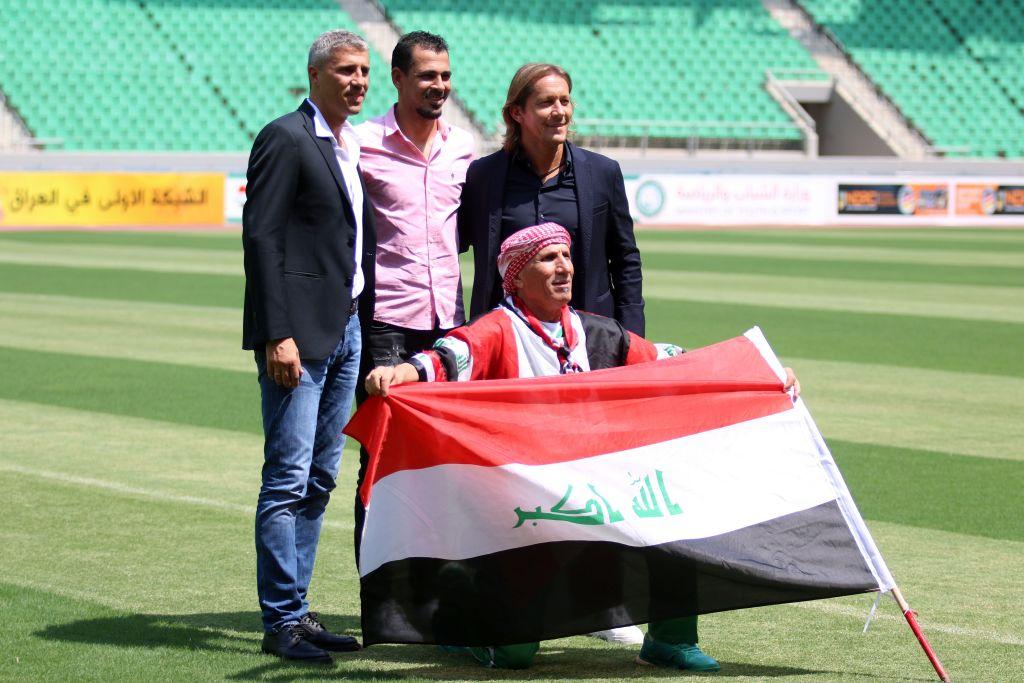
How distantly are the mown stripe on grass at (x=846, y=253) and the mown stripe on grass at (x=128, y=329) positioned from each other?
10490 millimetres

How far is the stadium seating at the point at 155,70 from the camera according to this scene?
113 feet

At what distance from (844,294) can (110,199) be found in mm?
15482

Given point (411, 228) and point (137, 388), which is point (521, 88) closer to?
point (411, 228)

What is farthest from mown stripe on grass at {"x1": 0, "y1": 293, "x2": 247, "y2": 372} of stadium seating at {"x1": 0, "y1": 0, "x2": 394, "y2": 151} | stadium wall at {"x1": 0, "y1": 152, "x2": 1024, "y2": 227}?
stadium seating at {"x1": 0, "y1": 0, "x2": 394, "y2": 151}

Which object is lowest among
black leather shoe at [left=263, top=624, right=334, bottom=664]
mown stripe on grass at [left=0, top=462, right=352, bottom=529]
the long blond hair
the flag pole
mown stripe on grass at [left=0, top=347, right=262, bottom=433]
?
mown stripe on grass at [left=0, top=347, right=262, bottom=433]

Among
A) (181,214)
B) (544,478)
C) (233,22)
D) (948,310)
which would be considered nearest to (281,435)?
(544,478)

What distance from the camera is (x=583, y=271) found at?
18.5 ft

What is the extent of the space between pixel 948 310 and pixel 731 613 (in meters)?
11.7

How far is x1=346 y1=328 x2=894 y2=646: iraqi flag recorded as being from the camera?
4.79 meters

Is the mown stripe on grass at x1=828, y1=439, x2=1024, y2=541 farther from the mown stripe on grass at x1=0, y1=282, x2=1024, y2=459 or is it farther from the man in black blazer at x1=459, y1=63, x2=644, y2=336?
the man in black blazer at x1=459, y1=63, x2=644, y2=336

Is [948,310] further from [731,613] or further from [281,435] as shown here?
[281,435]

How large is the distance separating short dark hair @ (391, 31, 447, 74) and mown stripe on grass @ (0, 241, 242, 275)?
15.2 metres

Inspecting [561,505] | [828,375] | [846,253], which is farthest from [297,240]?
[846,253]

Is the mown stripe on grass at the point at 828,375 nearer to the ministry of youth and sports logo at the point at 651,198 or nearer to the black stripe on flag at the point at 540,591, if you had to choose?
the black stripe on flag at the point at 540,591
